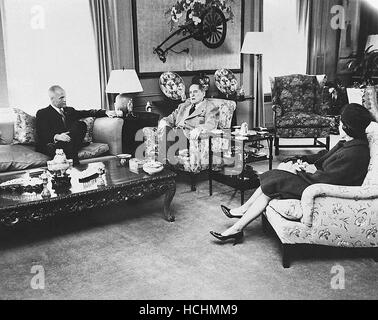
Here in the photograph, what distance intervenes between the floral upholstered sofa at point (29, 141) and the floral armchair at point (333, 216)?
94.9 inches

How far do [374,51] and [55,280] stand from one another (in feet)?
25.5

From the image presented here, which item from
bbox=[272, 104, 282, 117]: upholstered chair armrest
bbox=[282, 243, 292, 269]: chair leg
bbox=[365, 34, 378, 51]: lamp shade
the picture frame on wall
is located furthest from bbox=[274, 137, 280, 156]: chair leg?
bbox=[365, 34, 378, 51]: lamp shade

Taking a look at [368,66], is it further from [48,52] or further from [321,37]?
[48,52]

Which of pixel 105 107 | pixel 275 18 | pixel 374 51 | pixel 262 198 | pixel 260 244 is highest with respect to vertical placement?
pixel 275 18

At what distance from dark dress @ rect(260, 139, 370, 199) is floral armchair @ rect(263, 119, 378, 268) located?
69mm

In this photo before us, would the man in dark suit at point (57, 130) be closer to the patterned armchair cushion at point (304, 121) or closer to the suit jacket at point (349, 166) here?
the suit jacket at point (349, 166)

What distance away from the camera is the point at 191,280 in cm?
277

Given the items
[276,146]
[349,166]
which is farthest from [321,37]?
[349,166]

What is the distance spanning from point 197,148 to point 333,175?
189 centimetres

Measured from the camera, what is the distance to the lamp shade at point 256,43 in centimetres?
661

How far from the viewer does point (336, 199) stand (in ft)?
9.20

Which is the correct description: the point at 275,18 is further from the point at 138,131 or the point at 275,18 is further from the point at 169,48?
the point at 138,131

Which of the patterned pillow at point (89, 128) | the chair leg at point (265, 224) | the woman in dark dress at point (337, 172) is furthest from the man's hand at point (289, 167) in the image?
the patterned pillow at point (89, 128)
